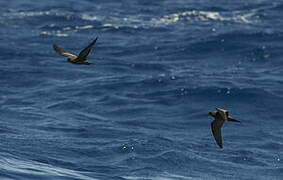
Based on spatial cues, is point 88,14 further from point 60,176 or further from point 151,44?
point 60,176

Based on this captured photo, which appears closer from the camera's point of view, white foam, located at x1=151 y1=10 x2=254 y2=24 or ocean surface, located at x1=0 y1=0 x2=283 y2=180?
ocean surface, located at x1=0 y1=0 x2=283 y2=180

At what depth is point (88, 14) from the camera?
1769 inches

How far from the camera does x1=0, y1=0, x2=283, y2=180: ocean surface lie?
24047 mm

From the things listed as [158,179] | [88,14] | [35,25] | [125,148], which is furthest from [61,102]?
[88,14]

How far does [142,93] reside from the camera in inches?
1206

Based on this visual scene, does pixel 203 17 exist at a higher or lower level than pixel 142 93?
higher

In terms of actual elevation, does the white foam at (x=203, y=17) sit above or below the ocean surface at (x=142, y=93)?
above

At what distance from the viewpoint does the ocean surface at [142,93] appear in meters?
24.0

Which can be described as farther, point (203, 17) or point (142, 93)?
point (203, 17)

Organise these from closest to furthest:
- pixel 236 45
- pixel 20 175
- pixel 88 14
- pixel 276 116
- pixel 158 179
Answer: pixel 20 175 → pixel 158 179 → pixel 276 116 → pixel 236 45 → pixel 88 14

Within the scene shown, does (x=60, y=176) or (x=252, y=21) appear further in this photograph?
(x=252, y=21)

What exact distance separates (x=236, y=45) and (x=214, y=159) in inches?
519

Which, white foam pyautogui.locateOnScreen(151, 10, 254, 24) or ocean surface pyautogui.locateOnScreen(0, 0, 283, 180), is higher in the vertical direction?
white foam pyautogui.locateOnScreen(151, 10, 254, 24)

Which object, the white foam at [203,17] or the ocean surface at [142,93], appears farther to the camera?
the white foam at [203,17]
